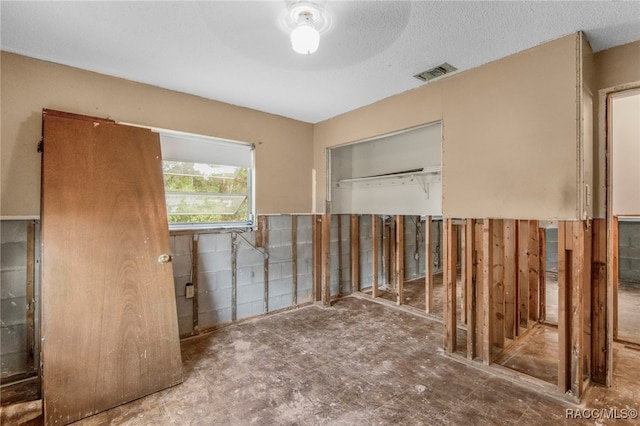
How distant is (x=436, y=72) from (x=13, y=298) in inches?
150

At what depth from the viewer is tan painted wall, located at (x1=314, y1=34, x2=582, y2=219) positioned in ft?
6.52

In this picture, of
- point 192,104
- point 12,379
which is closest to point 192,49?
point 192,104

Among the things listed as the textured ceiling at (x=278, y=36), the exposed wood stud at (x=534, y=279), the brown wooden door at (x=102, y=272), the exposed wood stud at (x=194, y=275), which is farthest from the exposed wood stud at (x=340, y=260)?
the brown wooden door at (x=102, y=272)

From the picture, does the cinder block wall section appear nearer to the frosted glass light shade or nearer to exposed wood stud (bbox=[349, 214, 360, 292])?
exposed wood stud (bbox=[349, 214, 360, 292])

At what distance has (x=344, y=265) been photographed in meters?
4.51

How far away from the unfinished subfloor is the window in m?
1.27

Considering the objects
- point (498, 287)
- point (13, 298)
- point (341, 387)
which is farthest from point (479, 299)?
point (13, 298)

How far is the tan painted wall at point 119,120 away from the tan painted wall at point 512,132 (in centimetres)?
171

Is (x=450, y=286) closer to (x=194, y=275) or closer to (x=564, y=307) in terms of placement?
(x=564, y=307)

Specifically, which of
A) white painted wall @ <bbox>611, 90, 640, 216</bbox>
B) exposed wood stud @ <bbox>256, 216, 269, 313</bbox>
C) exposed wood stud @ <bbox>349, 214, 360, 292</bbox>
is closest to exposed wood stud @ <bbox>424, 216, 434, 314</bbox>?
exposed wood stud @ <bbox>349, 214, 360, 292</bbox>

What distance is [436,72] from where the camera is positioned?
254cm

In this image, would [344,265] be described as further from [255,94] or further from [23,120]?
[23,120]

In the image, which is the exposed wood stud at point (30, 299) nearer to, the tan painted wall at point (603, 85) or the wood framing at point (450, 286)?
the wood framing at point (450, 286)

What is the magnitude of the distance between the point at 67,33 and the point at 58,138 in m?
0.70
